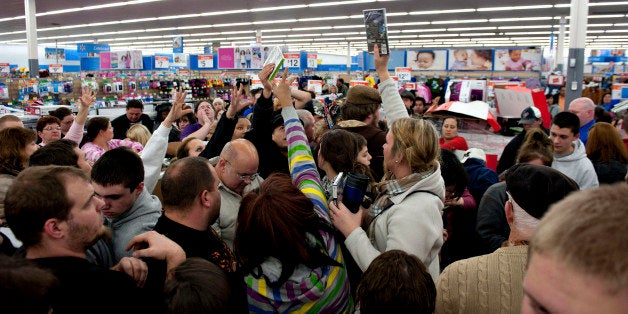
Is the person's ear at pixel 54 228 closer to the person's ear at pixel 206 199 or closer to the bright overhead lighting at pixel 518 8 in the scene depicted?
the person's ear at pixel 206 199

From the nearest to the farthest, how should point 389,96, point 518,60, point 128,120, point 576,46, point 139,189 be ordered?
point 139,189 → point 389,96 → point 128,120 → point 576,46 → point 518,60

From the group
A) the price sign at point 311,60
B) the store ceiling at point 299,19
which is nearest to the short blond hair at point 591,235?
the store ceiling at point 299,19

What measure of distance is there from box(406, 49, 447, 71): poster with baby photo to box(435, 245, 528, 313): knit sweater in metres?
18.3

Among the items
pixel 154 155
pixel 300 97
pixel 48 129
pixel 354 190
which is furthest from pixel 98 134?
pixel 354 190

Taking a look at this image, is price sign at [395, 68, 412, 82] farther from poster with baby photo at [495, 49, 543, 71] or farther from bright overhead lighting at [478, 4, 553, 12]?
poster with baby photo at [495, 49, 543, 71]

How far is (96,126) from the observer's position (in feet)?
12.8

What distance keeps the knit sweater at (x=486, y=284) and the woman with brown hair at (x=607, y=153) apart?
270cm

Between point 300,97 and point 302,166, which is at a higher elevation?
point 300,97

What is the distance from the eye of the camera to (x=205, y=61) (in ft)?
51.6

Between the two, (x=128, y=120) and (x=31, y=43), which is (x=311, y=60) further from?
(x=128, y=120)

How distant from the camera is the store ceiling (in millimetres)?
16359

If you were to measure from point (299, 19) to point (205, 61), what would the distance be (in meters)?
6.10

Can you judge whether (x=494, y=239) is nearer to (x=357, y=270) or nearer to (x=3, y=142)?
(x=357, y=270)

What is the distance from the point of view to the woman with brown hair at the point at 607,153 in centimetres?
362
